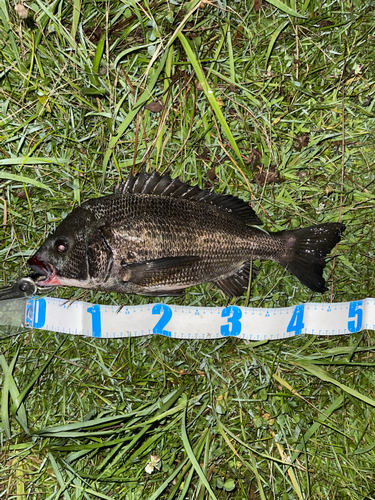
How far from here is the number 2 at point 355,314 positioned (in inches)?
117

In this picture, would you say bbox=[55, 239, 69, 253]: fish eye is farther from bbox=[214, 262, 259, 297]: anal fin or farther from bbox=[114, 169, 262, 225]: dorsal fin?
bbox=[214, 262, 259, 297]: anal fin

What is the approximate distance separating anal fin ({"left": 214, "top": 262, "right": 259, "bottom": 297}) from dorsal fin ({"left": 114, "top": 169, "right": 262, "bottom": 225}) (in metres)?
0.49

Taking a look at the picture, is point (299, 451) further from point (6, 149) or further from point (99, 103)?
point (6, 149)

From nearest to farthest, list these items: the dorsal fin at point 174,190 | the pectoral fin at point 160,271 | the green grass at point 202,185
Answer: the pectoral fin at point 160,271
the dorsal fin at point 174,190
the green grass at point 202,185

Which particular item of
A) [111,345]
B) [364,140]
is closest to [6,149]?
[111,345]

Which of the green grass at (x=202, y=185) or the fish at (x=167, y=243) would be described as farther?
the green grass at (x=202, y=185)

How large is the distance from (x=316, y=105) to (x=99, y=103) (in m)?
2.01

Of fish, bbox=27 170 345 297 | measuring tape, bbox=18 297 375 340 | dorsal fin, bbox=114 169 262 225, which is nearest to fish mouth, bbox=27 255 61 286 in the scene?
fish, bbox=27 170 345 297

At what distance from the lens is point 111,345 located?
3051 millimetres

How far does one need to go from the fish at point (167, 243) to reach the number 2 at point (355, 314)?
0.35 meters

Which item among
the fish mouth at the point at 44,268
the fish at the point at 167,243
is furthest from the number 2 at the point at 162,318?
the fish mouth at the point at 44,268

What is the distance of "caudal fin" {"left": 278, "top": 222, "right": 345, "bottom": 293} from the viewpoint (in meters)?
2.92

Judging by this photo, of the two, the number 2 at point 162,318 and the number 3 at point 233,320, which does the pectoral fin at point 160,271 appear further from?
the number 3 at point 233,320

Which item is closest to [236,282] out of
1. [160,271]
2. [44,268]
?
[160,271]
